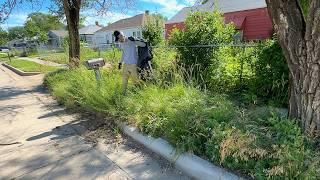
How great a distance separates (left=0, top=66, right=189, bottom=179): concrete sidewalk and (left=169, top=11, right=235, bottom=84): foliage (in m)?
2.49

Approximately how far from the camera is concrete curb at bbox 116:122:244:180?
3.44 metres

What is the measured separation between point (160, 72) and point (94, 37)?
191 ft

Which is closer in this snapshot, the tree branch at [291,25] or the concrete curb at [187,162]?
the concrete curb at [187,162]

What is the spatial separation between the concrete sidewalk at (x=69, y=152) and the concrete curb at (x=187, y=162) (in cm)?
9

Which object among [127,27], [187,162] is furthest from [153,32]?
[127,27]

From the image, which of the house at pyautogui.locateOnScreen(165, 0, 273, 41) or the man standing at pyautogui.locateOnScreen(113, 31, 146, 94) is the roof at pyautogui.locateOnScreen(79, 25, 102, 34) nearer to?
the house at pyautogui.locateOnScreen(165, 0, 273, 41)

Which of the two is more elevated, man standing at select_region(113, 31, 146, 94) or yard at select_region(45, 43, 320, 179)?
man standing at select_region(113, 31, 146, 94)

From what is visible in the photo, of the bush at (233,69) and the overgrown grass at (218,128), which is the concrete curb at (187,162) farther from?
the bush at (233,69)

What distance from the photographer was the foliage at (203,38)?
678cm

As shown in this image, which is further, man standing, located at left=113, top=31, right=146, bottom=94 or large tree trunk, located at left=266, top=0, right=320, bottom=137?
man standing, located at left=113, top=31, right=146, bottom=94

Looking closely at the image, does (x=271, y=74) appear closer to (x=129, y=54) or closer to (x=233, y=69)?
(x=233, y=69)

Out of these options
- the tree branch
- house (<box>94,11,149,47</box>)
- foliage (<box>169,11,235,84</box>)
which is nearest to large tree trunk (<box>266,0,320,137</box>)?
the tree branch

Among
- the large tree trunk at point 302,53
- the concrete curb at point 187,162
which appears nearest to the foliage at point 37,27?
the concrete curb at point 187,162

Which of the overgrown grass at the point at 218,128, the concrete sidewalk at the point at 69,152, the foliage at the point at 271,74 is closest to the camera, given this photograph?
the overgrown grass at the point at 218,128
